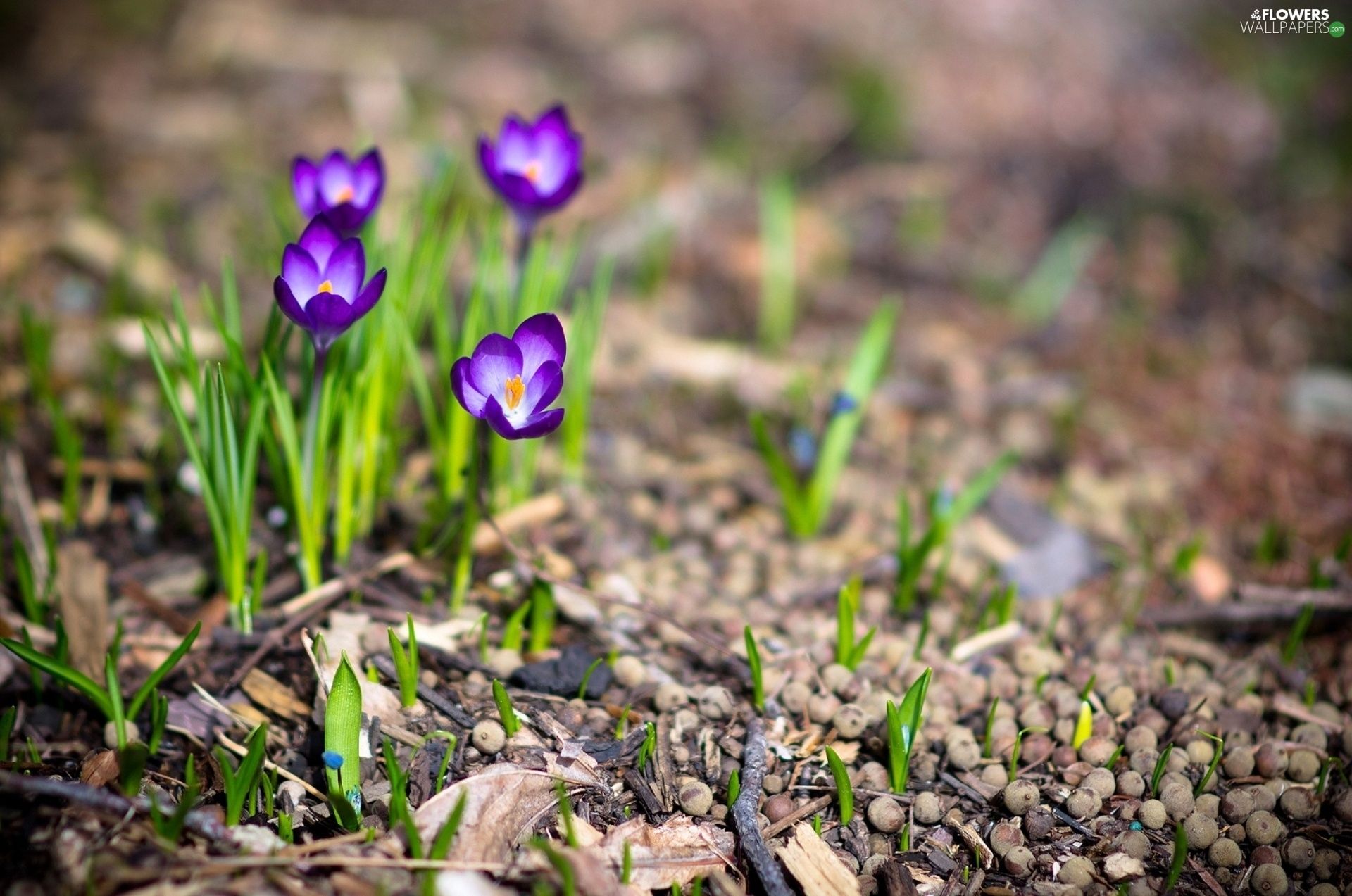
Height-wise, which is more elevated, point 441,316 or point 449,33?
point 449,33

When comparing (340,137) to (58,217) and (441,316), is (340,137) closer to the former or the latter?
(58,217)

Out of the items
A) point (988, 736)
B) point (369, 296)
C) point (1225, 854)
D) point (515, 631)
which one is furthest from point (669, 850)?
point (369, 296)

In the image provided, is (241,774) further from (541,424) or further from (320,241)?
(320,241)

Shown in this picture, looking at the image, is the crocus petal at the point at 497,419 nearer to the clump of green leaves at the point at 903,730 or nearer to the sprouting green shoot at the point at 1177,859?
the clump of green leaves at the point at 903,730

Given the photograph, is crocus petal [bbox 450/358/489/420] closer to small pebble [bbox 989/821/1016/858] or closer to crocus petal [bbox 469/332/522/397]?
crocus petal [bbox 469/332/522/397]

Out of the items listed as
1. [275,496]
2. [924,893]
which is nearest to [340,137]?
[275,496]

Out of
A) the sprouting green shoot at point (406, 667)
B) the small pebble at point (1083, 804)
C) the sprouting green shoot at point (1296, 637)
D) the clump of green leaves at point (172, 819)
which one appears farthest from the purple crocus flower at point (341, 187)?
the sprouting green shoot at point (1296, 637)
